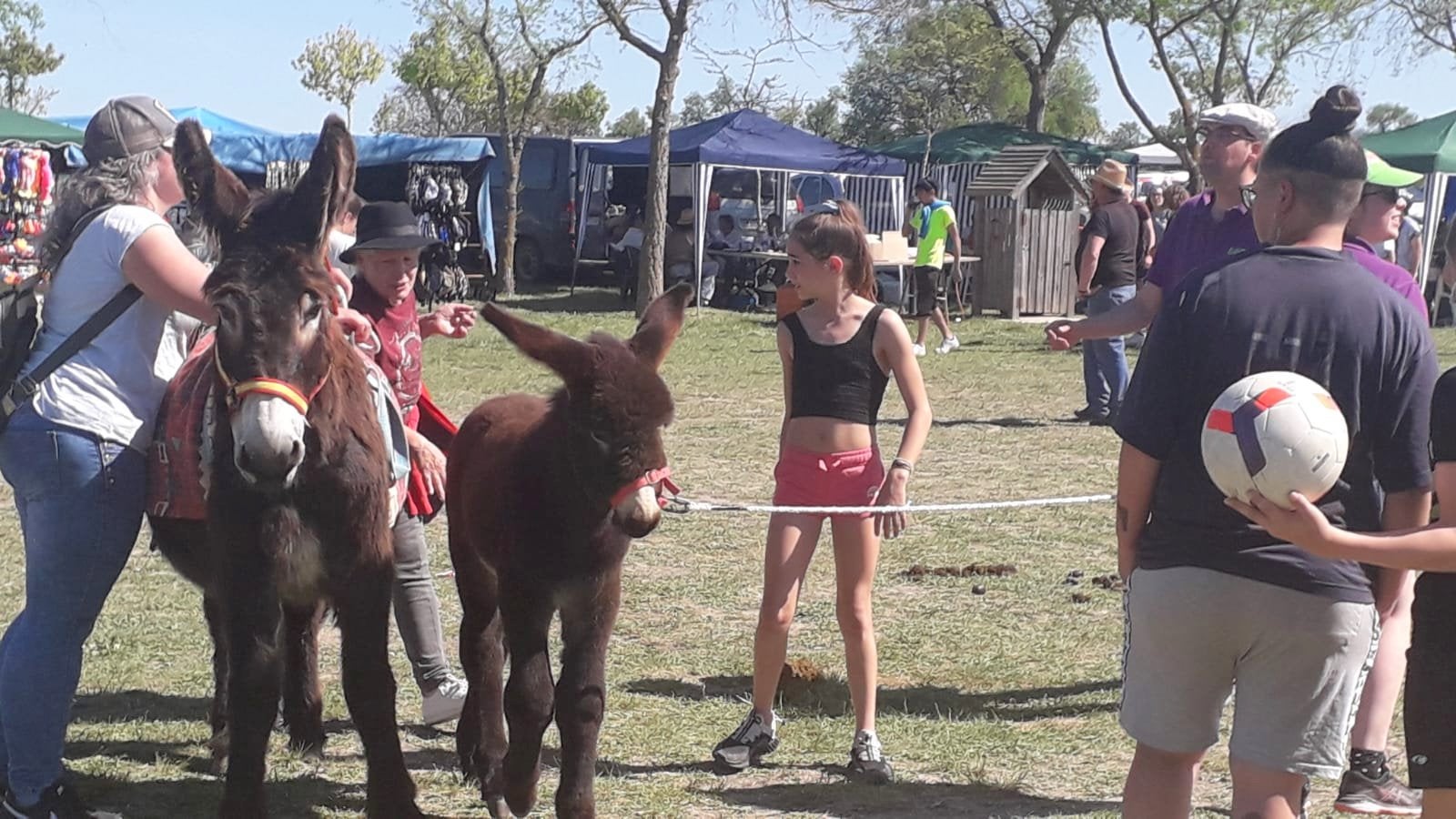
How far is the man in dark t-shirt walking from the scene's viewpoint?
1360 cm

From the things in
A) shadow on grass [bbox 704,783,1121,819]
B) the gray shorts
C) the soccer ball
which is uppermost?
the soccer ball

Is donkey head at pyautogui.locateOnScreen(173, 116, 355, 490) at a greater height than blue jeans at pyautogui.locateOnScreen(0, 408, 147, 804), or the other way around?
donkey head at pyautogui.locateOnScreen(173, 116, 355, 490)

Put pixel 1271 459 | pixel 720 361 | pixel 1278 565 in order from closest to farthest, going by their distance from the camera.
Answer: pixel 1271 459 < pixel 1278 565 < pixel 720 361

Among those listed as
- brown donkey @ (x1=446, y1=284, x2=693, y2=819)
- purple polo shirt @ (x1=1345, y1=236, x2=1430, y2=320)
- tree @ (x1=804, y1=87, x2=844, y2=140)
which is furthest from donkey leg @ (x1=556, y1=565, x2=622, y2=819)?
tree @ (x1=804, y1=87, x2=844, y2=140)

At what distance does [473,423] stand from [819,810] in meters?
1.95

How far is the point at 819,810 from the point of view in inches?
202

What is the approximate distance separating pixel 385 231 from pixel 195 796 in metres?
2.23

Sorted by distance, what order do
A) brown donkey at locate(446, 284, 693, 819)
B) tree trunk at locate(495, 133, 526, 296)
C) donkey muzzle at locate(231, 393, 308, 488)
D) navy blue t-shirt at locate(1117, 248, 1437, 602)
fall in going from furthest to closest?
tree trunk at locate(495, 133, 526, 296) < brown donkey at locate(446, 284, 693, 819) < donkey muzzle at locate(231, 393, 308, 488) < navy blue t-shirt at locate(1117, 248, 1437, 602)

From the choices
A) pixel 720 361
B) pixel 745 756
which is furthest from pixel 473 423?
pixel 720 361

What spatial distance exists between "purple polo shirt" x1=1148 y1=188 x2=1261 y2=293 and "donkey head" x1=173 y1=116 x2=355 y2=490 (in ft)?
11.0

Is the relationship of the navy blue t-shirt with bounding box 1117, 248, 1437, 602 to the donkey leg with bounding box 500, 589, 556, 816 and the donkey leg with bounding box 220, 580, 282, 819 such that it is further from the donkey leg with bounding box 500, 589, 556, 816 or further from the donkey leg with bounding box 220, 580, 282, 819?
the donkey leg with bounding box 220, 580, 282, 819

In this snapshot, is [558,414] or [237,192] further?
[558,414]

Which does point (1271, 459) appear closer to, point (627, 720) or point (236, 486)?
point (236, 486)

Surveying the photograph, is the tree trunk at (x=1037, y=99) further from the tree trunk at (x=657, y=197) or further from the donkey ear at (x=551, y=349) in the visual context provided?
the donkey ear at (x=551, y=349)
